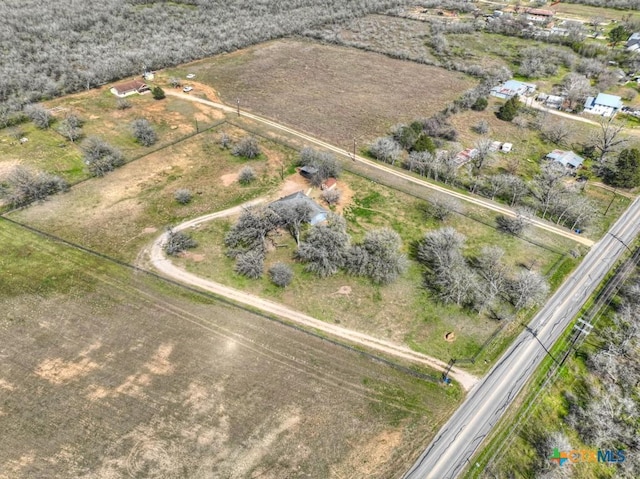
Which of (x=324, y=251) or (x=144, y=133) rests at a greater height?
(x=144, y=133)

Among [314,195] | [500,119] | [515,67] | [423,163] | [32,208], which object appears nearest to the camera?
[32,208]

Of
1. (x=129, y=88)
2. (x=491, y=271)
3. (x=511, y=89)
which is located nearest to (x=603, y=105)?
(x=511, y=89)

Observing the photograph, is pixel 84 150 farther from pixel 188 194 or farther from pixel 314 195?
pixel 314 195

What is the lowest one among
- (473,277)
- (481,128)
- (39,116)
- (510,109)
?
(473,277)

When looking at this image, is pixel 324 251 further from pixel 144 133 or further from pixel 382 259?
pixel 144 133

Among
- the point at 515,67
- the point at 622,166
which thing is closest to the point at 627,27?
the point at 515,67

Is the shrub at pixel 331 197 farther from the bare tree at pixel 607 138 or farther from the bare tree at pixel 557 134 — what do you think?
the bare tree at pixel 557 134

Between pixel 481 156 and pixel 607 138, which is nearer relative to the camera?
pixel 481 156

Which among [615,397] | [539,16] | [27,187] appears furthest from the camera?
[539,16]
